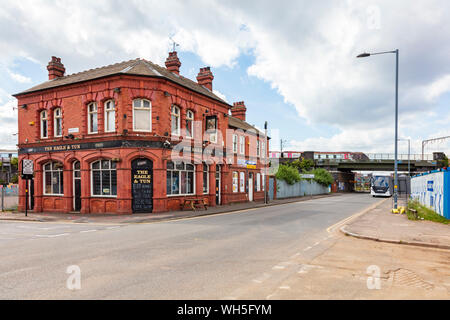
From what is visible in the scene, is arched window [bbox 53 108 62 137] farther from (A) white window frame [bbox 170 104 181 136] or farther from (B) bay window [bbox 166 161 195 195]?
(B) bay window [bbox 166 161 195 195]

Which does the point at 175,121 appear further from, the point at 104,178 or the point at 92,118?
the point at 104,178

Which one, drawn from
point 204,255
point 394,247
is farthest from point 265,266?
point 394,247

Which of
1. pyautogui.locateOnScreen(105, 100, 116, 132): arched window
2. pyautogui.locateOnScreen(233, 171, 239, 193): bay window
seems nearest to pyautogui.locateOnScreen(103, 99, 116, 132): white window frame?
pyautogui.locateOnScreen(105, 100, 116, 132): arched window

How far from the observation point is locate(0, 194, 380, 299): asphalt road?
5.48 meters

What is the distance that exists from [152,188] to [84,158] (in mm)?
4837

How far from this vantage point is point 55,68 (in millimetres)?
26125

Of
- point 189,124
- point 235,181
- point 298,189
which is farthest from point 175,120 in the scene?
point 298,189

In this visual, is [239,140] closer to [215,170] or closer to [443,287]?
[215,170]

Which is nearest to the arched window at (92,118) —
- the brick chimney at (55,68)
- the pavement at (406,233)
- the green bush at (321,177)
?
the brick chimney at (55,68)

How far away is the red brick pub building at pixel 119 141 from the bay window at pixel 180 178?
69 millimetres

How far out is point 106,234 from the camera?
12086mm

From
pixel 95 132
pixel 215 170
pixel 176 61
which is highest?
pixel 176 61

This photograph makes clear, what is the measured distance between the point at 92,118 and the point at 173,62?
8384 millimetres

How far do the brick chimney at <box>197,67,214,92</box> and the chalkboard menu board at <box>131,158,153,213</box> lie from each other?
1265cm
